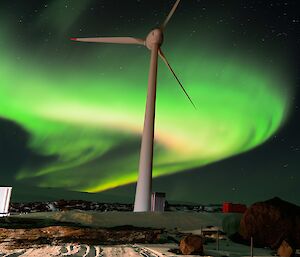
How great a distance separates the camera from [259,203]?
29.4m

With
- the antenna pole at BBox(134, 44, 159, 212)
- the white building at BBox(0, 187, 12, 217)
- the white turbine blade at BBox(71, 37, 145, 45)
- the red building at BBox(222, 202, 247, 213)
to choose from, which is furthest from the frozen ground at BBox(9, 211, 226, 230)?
the white turbine blade at BBox(71, 37, 145, 45)

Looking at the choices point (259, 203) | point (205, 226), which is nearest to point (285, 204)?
point (259, 203)

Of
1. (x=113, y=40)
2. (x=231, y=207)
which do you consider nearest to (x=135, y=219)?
(x=231, y=207)

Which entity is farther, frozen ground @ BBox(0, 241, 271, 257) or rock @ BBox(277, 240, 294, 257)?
rock @ BBox(277, 240, 294, 257)

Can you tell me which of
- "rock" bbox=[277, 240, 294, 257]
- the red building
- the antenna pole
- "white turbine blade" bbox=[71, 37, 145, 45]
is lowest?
"rock" bbox=[277, 240, 294, 257]

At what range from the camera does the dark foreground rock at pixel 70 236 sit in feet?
84.1

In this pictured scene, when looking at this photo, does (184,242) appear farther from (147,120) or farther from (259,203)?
Result: (147,120)

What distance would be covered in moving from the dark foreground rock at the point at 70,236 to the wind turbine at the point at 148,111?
18.7 m

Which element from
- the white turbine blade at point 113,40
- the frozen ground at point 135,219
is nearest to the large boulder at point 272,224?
the frozen ground at point 135,219

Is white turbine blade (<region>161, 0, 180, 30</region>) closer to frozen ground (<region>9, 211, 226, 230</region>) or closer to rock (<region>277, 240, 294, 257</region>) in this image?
frozen ground (<region>9, 211, 226, 230</region>)

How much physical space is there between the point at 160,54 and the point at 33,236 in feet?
130

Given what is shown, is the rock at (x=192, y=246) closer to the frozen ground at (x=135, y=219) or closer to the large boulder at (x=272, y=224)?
the large boulder at (x=272, y=224)

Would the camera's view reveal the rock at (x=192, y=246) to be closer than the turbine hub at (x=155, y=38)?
Yes

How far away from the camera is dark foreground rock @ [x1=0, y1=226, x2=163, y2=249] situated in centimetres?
2564
